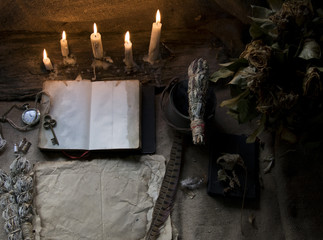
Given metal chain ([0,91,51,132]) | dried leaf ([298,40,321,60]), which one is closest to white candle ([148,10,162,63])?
metal chain ([0,91,51,132])

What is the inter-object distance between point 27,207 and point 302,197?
981 mm

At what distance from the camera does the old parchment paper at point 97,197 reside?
147 centimetres

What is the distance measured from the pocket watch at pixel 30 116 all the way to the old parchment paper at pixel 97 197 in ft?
0.56

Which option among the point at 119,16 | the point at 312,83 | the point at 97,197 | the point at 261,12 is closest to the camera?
the point at 312,83

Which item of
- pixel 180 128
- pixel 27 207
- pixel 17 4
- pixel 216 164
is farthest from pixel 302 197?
pixel 17 4

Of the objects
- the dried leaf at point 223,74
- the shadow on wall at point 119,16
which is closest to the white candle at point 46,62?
the shadow on wall at point 119,16

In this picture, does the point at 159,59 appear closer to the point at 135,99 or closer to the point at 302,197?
the point at 135,99

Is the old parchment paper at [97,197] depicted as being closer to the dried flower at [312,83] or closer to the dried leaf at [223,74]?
the dried leaf at [223,74]

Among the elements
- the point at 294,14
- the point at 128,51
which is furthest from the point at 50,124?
the point at 294,14

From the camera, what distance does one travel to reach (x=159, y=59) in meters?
1.75

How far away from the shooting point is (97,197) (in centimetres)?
152

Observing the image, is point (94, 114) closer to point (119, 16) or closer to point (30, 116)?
point (30, 116)

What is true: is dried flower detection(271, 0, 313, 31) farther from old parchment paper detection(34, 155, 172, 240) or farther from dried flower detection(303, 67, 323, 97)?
old parchment paper detection(34, 155, 172, 240)

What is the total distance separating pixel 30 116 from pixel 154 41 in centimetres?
57
